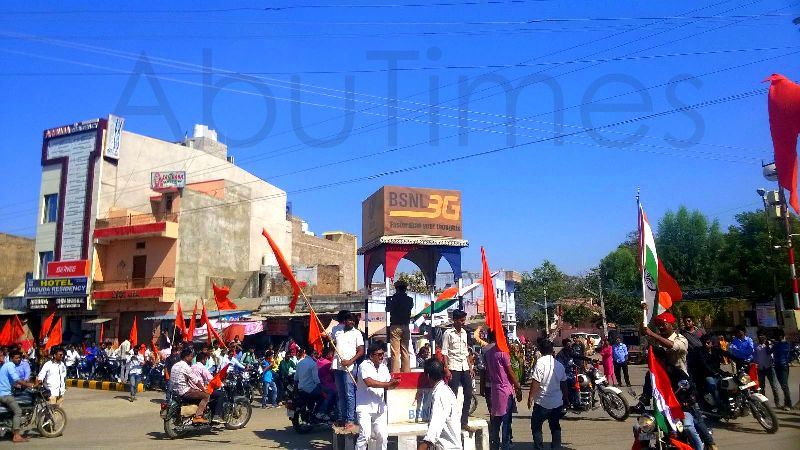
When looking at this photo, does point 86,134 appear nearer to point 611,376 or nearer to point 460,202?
point 460,202

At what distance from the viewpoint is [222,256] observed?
114ft

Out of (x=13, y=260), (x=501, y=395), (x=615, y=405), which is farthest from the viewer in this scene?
(x=13, y=260)

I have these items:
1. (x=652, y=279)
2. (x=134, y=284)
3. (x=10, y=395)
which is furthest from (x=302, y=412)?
(x=134, y=284)

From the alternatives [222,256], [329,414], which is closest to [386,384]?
[329,414]

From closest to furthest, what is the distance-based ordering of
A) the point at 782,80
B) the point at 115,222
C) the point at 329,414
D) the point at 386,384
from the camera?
the point at 782,80 → the point at 386,384 → the point at 329,414 → the point at 115,222

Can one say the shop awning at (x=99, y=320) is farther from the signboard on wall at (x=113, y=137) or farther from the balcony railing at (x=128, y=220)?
the signboard on wall at (x=113, y=137)

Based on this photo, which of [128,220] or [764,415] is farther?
[128,220]

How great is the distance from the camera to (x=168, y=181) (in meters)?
32.5

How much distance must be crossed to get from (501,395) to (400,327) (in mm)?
2728

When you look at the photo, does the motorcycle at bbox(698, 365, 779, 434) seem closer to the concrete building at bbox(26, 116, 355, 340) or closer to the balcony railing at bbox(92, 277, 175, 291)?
the concrete building at bbox(26, 116, 355, 340)

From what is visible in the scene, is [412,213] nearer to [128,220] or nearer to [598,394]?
[598,394]

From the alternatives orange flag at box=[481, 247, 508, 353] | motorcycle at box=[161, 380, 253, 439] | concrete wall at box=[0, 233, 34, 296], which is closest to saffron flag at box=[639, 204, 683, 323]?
orange flag at box=[481, 247, 508, 353]

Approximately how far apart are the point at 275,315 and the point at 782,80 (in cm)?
2298

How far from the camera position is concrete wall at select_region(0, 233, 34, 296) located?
4062 cm
